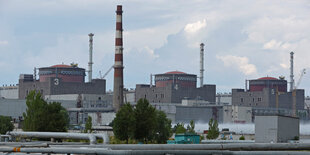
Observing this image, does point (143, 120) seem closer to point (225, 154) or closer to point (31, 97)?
point (31, 97)

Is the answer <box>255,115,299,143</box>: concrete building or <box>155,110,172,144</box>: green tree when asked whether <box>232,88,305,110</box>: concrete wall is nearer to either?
<box>155,110,172,144</box>: green tree

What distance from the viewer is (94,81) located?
173 meters

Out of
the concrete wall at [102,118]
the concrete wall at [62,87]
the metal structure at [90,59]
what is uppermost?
the metal structure at [90,59]

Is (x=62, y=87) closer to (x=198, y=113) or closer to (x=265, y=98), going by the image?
(x=198, y=113)

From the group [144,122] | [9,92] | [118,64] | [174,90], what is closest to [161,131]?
[144,122]

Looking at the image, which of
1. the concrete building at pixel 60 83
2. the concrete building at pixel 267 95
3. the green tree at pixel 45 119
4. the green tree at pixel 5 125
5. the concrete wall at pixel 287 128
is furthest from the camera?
the concrete building at pixel 267 95

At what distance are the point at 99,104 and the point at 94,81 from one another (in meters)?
18.8

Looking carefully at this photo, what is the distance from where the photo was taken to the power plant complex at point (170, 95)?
15288 centimetres

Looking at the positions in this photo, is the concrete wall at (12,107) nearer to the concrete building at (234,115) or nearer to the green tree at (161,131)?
the concrete building at (234,115)

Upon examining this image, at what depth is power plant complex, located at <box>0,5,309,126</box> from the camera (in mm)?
152875

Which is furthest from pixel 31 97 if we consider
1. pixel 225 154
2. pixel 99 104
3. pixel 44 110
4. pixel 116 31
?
pixel 99 104

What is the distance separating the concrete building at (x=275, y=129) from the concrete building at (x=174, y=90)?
12701cm

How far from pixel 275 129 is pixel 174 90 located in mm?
131598

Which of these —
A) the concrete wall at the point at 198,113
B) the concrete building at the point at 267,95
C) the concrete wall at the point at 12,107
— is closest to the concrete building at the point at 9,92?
the concrete wall at the point at 12,107
